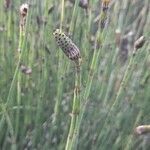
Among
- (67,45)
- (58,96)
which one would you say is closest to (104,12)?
(67,45)

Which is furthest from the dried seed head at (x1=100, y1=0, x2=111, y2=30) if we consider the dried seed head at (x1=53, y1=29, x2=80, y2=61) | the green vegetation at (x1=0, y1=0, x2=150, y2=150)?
the green vegetation at (x1=0, y1=0, x2=150, y2=150)

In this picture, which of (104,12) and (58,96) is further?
(58,96)

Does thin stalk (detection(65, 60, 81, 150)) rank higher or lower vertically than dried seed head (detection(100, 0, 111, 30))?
lower

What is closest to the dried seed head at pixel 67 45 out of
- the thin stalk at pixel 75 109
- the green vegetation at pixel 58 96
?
the thin stalk at pixel 75 109

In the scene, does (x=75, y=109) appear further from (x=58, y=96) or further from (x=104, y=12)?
(x=58, y=96)

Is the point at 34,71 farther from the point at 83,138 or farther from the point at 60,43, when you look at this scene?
the point at 60,43

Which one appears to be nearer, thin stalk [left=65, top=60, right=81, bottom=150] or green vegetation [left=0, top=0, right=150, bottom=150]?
thin stalk [left=65, top=60, right=81, bottom=150]

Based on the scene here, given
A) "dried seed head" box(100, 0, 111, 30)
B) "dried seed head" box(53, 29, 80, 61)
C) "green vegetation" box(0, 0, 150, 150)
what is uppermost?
"dried seed head" box(100, 0, 111, 30)

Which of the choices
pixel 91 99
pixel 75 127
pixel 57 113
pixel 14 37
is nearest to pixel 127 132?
pixel 91 99

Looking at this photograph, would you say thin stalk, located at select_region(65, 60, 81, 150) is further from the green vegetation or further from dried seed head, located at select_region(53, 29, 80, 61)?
the green vegetation

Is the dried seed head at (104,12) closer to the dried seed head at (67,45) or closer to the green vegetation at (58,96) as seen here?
the dried seed head at (67,45)

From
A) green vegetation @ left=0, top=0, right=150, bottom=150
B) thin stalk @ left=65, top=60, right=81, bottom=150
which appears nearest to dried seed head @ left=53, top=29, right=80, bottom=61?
thin stalk @ left=65, top=60, right=81, bottom=150

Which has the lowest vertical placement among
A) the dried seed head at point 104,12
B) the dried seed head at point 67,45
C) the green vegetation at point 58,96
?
the green vegetation at point 58,96
